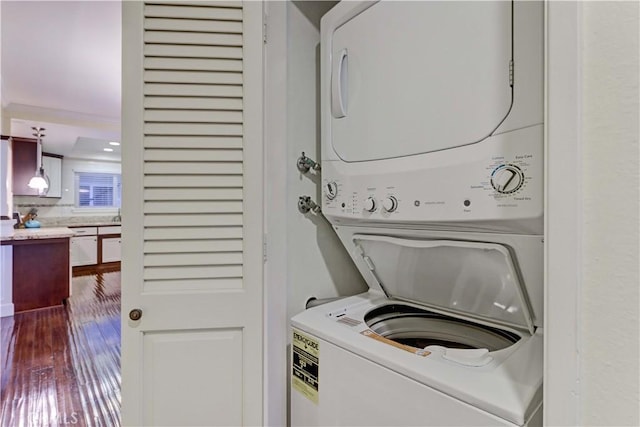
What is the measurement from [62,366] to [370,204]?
119 inches

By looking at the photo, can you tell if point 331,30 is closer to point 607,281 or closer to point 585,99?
point 585,99

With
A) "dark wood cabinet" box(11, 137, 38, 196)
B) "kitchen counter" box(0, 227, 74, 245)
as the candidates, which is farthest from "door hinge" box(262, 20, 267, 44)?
"dark wood cabinet" box(11, 137, 38, 196)

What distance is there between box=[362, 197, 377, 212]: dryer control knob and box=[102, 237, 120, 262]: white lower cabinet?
7.33 metres

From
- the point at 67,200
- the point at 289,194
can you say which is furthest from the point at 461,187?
the point at 67,200

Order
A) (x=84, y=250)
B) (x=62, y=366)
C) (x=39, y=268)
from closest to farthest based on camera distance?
1. (x=62, y=366)
2. (x=39, y=268)
3. (x=84, y=250)

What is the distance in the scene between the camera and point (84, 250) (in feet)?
21.7

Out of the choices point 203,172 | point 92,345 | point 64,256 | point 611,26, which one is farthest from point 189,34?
point 64,256

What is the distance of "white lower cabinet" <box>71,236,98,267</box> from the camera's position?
6.52 meters

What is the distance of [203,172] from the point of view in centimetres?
118

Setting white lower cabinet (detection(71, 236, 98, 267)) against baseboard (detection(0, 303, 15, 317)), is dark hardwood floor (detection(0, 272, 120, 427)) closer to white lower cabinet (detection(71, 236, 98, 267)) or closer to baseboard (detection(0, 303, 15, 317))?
baseboard (detection(0, 303, 15, 317))

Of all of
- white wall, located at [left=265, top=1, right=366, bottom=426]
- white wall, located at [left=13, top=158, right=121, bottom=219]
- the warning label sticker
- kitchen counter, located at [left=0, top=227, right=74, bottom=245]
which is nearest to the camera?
the warning label sticker

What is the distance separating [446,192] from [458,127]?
0.53 ft

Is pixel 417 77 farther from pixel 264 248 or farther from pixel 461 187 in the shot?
pixel 264 248

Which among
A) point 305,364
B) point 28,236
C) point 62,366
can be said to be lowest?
point 62,366
